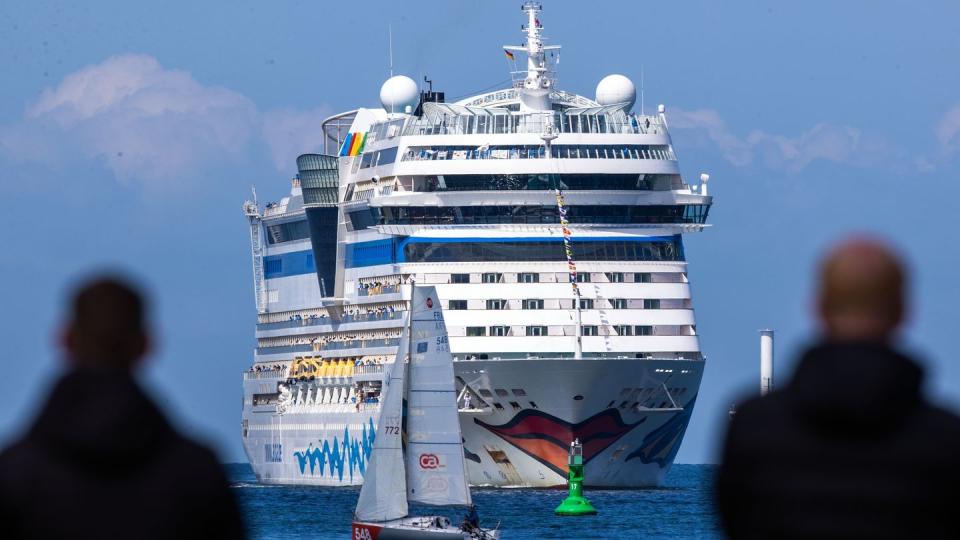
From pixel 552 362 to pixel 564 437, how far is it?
2.21 metres

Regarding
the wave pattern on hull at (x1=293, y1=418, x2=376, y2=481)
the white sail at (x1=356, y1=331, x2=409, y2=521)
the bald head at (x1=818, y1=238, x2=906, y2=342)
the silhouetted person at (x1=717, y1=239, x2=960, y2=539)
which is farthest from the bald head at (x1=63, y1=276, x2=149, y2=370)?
the wave pattern on hull at (x1=293, y1=418, x2=376, y2=481)

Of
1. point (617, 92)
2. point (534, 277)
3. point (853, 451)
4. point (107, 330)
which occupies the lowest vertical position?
point (853, 451)

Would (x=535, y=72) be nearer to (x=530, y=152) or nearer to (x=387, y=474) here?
(x=530, y=152)

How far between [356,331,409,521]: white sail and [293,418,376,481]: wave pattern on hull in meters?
24.4

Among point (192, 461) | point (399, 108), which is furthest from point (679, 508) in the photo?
point (192, 461)

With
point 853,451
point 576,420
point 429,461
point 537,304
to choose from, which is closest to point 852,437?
point 853,451

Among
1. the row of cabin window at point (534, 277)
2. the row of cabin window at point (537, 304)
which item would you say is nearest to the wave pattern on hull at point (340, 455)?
the row of cabin window at point (537, 304)

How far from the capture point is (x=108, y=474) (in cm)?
600

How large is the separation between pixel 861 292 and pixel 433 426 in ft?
127

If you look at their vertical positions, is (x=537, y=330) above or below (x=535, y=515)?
above

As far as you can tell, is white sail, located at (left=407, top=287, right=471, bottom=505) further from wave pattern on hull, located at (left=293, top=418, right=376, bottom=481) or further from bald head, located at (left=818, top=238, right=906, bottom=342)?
bald head, located at (left=818, top=238, right=906, bottom=342)

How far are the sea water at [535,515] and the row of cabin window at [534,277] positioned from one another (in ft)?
19.1

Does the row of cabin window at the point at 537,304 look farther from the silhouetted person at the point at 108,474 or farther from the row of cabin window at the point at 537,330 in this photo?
the silhouetted person at the point at 108,474

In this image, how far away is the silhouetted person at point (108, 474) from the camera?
591cm
